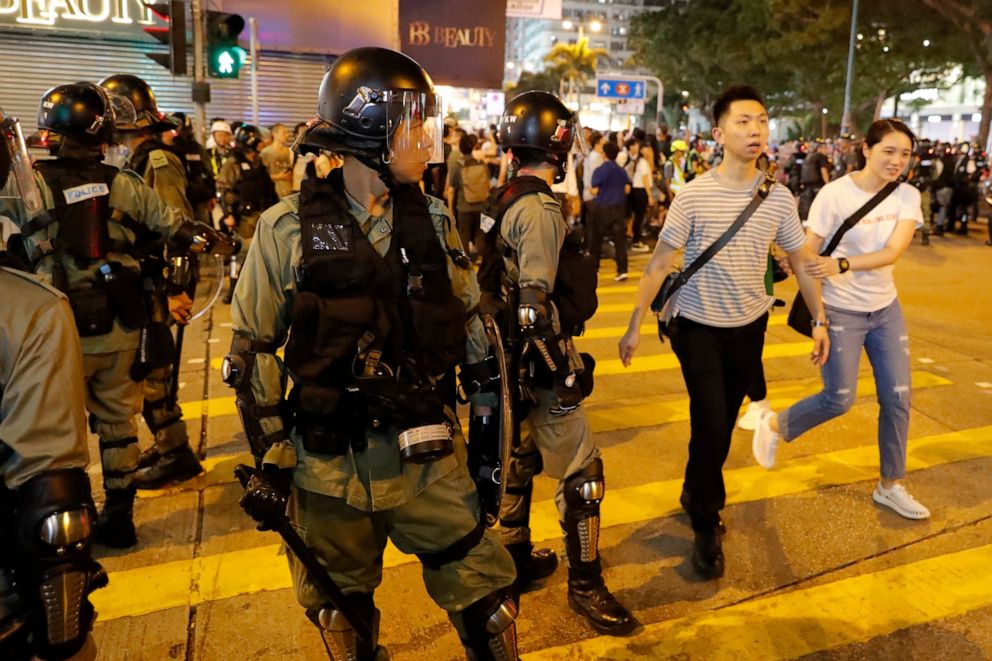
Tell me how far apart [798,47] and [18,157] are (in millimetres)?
32303

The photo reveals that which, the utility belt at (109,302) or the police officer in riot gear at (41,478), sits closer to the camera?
the police officer in riot gear at (41,478)

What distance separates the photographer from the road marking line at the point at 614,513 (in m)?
3.61

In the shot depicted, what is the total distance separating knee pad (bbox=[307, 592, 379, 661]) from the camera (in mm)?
2434

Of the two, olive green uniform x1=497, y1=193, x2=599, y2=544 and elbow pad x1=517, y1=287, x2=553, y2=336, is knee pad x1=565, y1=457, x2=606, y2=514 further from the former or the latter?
elbow pad x1=517, y1=287, x2=553, y2=336

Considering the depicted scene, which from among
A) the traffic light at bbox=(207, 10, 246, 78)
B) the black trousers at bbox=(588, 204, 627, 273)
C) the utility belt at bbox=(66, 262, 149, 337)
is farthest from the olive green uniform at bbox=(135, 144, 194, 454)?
the black trousers at bbox=(588, 204, 627, 273)

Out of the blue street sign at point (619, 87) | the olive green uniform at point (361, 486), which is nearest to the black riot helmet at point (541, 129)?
the olive green uniform at point (361, 486)

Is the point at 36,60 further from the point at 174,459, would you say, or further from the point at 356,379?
the point at 356,379

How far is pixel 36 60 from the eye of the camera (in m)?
15.8

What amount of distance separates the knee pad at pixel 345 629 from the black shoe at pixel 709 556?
177 centimetres

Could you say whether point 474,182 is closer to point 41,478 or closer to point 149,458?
point 149,458

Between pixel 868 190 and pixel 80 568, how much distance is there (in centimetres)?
389

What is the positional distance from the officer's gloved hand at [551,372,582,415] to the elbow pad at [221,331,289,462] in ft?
3.97

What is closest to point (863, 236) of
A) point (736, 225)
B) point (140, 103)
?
point (736, 225)

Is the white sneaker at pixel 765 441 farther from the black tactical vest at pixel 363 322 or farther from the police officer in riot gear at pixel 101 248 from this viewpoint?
the police officer in riot gear at pixel 101 248
